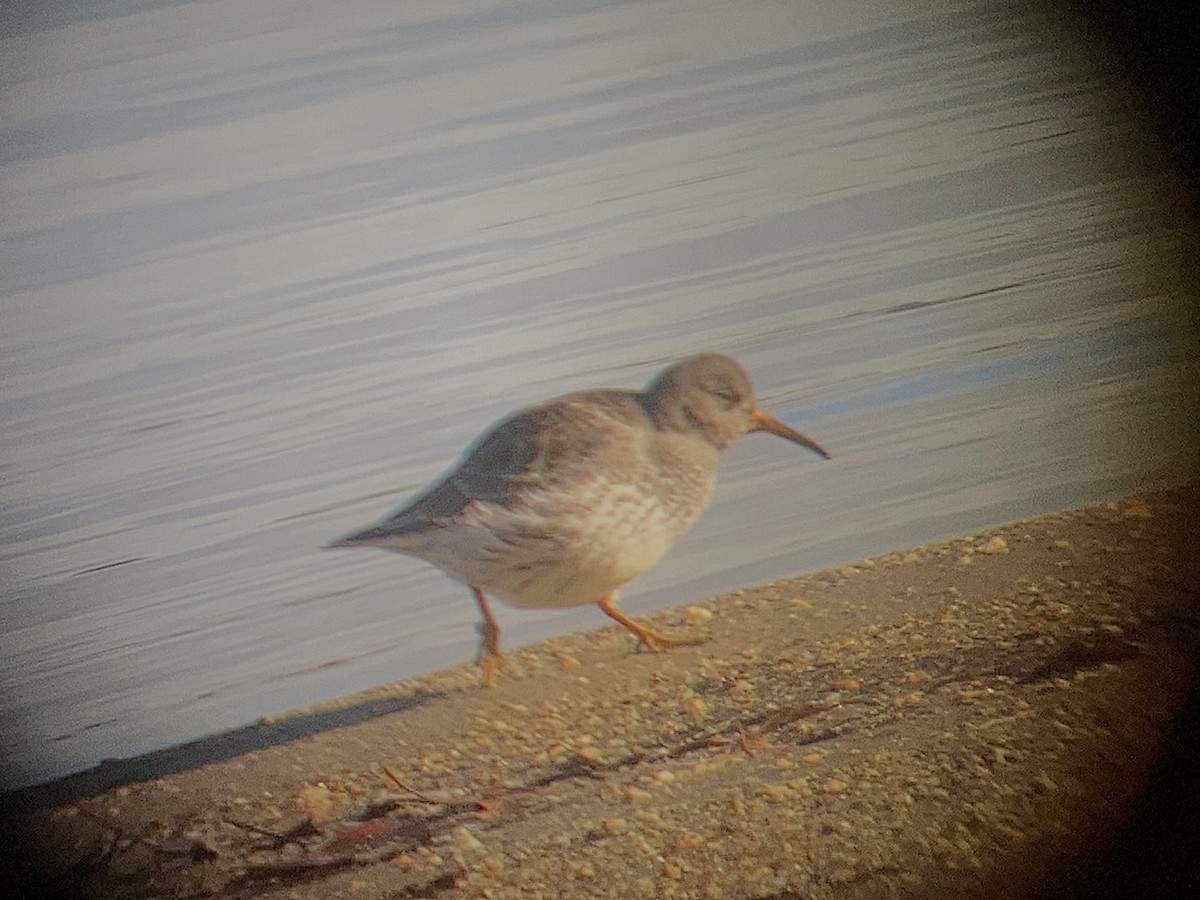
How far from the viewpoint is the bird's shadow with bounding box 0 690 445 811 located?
1.25 meters

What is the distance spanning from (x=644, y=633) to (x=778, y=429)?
0.93ft

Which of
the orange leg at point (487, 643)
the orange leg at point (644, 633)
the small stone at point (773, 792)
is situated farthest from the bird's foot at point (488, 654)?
the small stone at point (773, 792)

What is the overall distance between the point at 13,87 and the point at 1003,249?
1.14m

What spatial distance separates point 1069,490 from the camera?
4.44 ft

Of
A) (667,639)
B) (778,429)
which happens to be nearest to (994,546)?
(778,429)

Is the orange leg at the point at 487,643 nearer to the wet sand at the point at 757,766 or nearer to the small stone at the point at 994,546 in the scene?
the wet sand at the point at 757,766

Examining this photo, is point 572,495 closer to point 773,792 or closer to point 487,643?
point 487,643

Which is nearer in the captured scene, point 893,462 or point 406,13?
point 406,13

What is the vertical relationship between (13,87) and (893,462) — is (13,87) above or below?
above

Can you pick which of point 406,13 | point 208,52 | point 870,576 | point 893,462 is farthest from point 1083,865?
point 208,52

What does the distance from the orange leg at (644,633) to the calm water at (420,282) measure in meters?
0.03

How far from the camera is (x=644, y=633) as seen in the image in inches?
50.3

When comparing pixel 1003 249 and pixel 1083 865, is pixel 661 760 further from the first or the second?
pixel 1003 249

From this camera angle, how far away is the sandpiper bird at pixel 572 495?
121 cm
